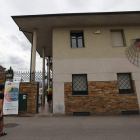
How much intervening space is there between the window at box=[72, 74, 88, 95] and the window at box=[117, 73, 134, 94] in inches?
88.0

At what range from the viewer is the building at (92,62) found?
20.6 feet

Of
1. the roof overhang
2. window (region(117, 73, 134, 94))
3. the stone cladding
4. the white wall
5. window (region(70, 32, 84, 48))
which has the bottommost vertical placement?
the stone cladding

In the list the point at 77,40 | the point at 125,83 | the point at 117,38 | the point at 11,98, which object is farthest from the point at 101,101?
the point at 11,98

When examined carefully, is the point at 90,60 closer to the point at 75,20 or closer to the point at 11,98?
the point at 75,20

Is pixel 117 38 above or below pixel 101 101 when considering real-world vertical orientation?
above

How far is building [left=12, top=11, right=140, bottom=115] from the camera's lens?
247 inches

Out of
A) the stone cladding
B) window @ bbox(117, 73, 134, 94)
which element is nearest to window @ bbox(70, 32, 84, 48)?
the stone cladding

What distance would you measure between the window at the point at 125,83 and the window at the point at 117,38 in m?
2.17

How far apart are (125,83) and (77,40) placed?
4.40 m

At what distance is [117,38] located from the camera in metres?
7.39

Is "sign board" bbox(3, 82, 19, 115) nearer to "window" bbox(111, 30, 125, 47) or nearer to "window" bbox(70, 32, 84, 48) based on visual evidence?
"window" bbox(70, 32, 84, 48)

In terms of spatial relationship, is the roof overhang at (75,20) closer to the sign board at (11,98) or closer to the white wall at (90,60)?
the white wall at (90,60)
